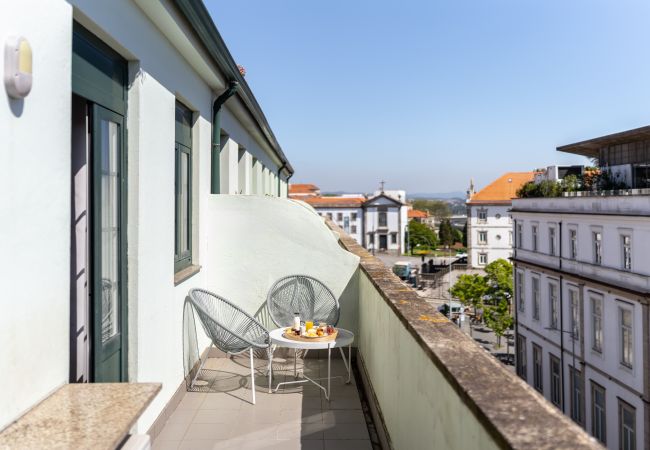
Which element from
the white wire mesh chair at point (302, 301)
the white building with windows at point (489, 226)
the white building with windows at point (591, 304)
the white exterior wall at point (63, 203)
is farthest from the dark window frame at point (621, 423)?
the white building with windows at point (489, 226)

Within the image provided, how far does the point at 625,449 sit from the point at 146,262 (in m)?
21.7

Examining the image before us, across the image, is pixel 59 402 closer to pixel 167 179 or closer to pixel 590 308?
pixel 167 179

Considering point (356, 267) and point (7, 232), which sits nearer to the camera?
point (7, 232)

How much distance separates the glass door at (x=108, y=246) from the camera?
10.3 feet

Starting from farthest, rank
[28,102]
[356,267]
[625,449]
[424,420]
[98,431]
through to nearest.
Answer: [625,449]
[356,267]
[424,420]
[28,102]
[98,431]

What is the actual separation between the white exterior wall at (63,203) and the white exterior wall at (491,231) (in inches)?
2367

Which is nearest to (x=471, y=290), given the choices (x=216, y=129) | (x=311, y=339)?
(x=216, y=129)

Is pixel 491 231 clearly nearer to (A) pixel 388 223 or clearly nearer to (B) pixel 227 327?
(A) pixel 388 223

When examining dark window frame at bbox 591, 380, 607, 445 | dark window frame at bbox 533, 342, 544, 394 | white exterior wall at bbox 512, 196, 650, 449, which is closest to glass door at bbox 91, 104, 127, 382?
white exterior wall at bbox 512, 196, 650, 449

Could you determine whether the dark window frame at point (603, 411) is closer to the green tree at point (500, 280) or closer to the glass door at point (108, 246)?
the green tree at point (500, 280)

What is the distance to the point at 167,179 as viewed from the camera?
4465 millimetres

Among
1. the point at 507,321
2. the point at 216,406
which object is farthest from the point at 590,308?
the point at 216,406

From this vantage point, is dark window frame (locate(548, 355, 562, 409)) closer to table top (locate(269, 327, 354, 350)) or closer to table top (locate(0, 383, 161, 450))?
table top (locate(269, 327, 354, 350))

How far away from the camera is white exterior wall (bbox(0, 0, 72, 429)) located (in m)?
2.03
